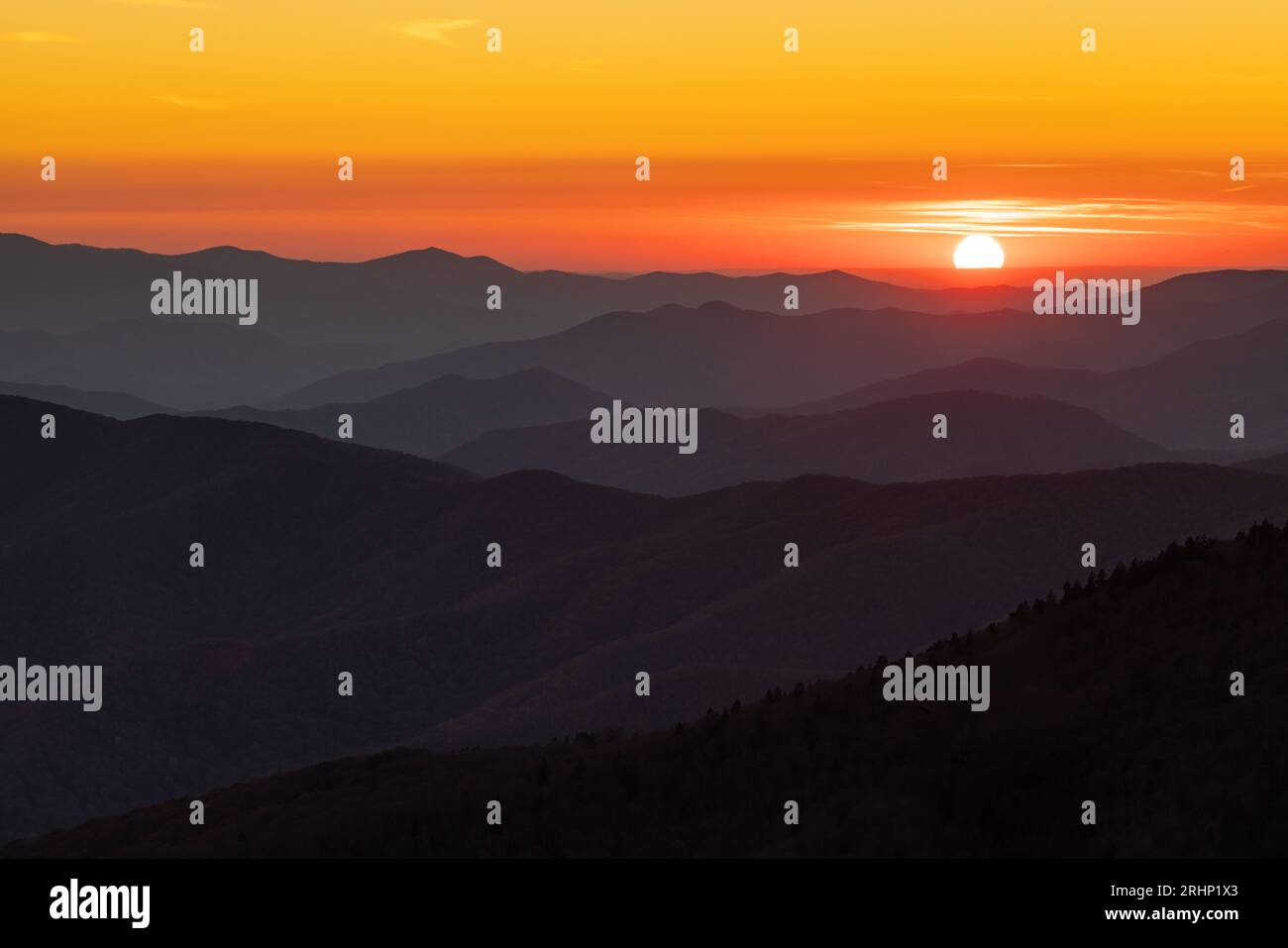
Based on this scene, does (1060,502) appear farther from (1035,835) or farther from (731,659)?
(1035,835)

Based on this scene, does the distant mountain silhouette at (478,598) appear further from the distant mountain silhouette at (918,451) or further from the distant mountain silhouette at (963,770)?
the distant mountain silhouette at (918,451)

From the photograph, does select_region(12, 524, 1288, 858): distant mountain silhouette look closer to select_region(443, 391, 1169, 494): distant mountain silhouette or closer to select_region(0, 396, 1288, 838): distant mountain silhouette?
select_region(0, 396, 1288, 838): distant mountain silhouette

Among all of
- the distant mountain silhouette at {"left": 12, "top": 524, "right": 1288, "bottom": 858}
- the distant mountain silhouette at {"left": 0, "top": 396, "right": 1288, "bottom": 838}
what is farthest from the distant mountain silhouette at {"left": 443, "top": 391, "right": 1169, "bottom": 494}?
the distant mountain silhouette at {"left": 12, "top": 524, "right": 1288, "bottom": 858}

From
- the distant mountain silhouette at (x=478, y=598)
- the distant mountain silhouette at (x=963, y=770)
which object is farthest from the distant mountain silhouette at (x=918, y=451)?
the distant mountain silhouette at (x=963, y=770)

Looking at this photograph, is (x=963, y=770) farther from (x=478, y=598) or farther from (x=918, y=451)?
(x=918, y=451)

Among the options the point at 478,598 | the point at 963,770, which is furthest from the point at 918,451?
the point at 963,770
